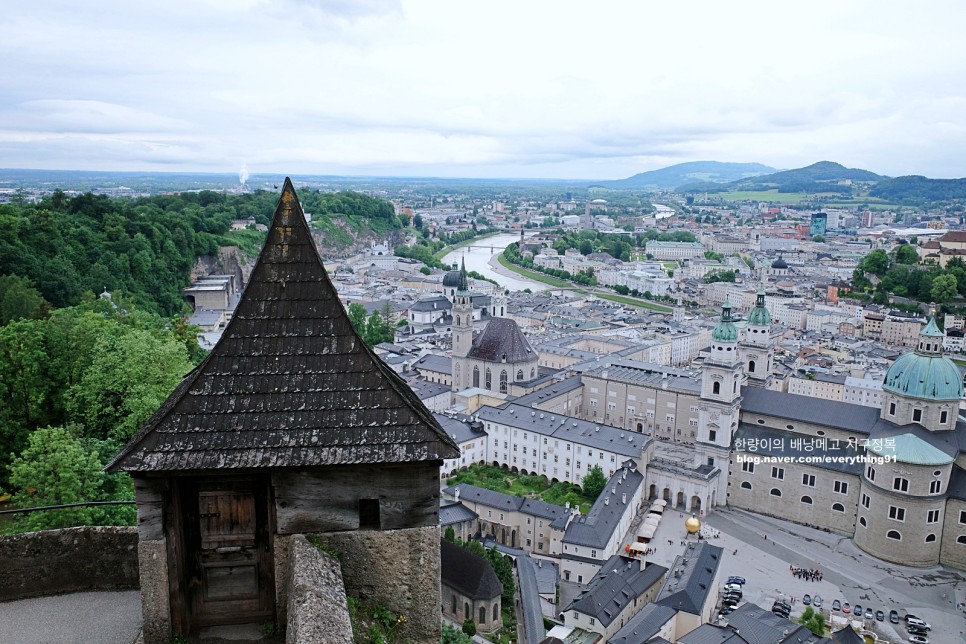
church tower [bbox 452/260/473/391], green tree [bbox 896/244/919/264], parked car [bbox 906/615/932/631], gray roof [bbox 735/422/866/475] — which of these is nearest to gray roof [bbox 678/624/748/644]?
parked car [bbox 906/615/932/631]

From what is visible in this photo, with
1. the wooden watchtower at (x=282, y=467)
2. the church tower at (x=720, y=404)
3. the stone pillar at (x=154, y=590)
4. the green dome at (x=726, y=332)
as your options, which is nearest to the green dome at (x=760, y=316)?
the church tower at (x=720, y=404)

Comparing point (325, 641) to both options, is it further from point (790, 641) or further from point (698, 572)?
point (698, 572)

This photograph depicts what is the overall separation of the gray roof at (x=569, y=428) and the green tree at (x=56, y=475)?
3520cm

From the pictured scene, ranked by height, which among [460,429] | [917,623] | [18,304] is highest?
[18,304]

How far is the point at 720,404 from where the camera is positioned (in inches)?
1873

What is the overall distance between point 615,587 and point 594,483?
44.6 feet

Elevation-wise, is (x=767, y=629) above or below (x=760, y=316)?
below

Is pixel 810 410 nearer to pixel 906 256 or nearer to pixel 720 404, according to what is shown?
pixel 720 404

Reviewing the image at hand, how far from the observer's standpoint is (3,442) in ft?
67.3

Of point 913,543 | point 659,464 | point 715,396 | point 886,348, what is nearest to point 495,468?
point 659,464

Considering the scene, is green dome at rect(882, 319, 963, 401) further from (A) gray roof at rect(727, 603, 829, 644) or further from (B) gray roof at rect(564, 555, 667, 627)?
(A) gray roof at rect(727, 603, 829, 644)

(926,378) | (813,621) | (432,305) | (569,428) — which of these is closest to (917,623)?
(813,621)

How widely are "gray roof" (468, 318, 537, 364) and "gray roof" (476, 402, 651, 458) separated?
9.55 meters

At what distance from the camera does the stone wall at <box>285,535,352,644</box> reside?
6.62 metres
